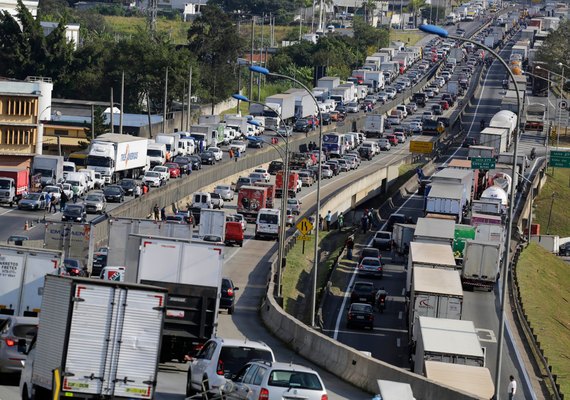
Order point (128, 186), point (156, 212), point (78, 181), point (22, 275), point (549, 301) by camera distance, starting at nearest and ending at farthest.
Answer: point (22, 275) < point (549, 301) < point (156, 212) < point (78, 181) < point (128, 186)

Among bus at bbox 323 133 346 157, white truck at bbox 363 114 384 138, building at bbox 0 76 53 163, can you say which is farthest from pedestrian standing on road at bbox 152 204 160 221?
white truck at bbox 363 114 384 138

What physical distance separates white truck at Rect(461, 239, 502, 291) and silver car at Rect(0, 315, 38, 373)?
4280 cm

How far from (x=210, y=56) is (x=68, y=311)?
507ft

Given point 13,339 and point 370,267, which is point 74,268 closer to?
point 13,339

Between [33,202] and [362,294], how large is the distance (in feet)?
69.7

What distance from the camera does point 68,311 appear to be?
24750mm

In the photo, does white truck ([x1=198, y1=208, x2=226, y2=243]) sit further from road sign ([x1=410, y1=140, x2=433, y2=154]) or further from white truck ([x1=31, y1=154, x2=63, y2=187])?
road sign ([x1=410, y1=140, x2=433, y2=154])

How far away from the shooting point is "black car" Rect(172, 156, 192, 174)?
100 meters

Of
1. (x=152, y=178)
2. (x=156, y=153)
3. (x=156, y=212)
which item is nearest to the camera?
(x=156, y=212)

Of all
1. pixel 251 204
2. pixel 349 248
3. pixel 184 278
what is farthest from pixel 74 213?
pixel 184 278

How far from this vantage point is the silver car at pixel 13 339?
2947 centimetres

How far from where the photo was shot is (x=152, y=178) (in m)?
92.1

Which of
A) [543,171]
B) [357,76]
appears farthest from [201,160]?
[357,76]

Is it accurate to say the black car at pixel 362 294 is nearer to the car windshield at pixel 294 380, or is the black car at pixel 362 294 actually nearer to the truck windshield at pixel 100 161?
the truck windshield at pixel 100 161
